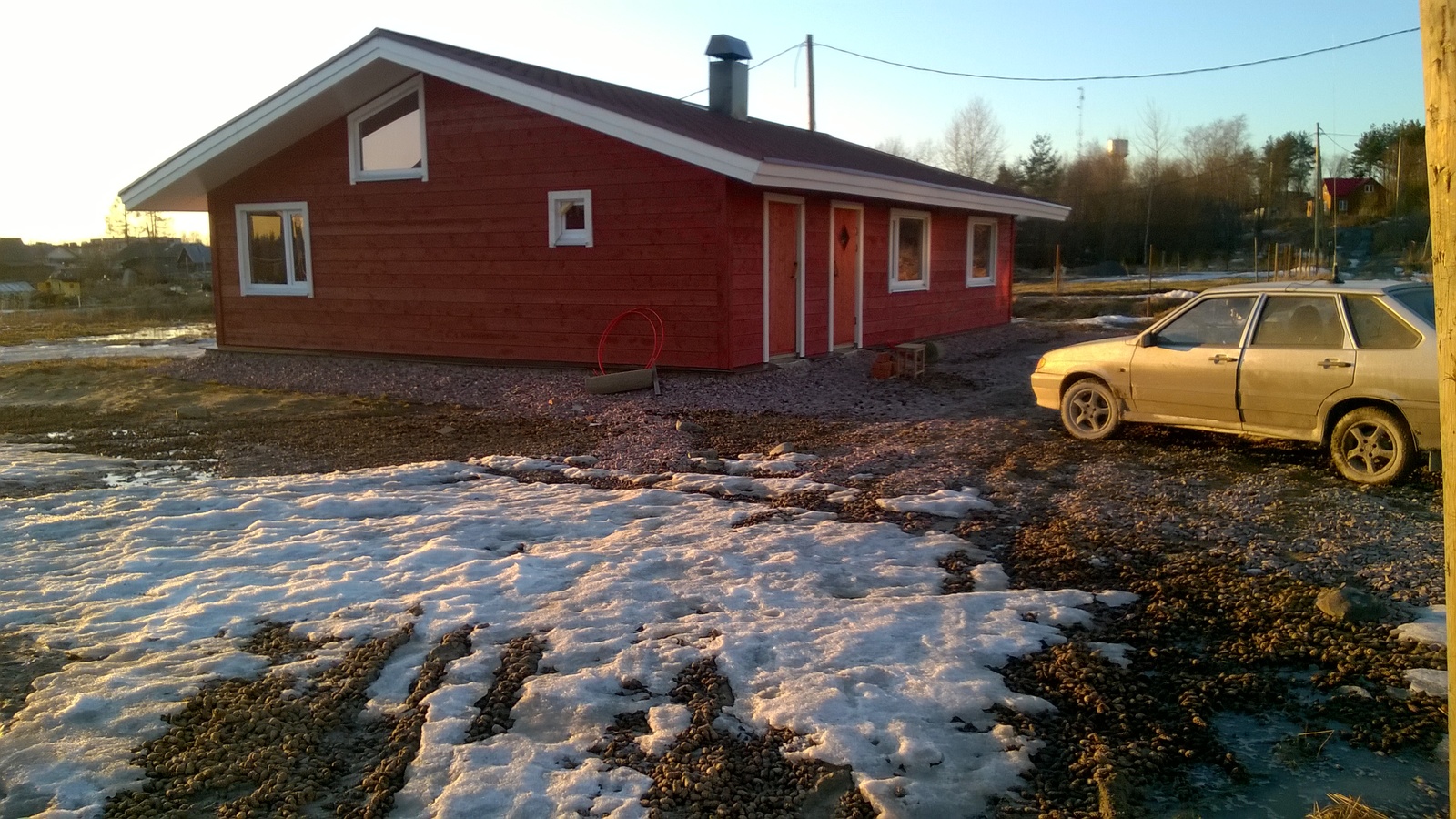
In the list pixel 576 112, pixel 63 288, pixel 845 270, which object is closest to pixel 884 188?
pixel 845 270

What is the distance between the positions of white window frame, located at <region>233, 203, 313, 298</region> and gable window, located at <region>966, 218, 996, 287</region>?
12022 mm

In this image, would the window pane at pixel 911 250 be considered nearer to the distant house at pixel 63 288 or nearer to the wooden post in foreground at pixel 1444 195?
the wooden post in foreground at pixel 1444 195

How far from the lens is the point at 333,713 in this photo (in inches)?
156

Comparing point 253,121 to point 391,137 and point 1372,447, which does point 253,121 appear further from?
point 1372,447

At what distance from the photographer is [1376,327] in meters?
7.24

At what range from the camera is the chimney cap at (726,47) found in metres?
17.4

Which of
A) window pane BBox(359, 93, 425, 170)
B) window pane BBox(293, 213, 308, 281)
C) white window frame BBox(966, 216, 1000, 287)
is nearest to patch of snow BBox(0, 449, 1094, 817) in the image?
window pane BBox(359, 93, 425, 170)

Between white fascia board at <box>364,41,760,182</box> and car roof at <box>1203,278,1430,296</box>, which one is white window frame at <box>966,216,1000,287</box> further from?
car roof at <box>1203,278,1430,296</box>

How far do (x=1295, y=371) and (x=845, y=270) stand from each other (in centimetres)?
857

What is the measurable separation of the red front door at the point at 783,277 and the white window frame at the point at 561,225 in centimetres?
244

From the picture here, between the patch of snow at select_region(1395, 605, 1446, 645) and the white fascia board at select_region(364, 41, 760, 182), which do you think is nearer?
the patch of snow at select_region(1395, 605, 1446, 645)

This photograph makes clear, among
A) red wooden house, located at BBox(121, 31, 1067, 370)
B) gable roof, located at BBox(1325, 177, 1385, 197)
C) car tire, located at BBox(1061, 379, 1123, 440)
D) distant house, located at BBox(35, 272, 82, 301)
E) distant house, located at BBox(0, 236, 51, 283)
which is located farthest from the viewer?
distant house, located at BBox(0, 236, 51, 283)

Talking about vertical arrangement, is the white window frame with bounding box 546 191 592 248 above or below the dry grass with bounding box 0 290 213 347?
above

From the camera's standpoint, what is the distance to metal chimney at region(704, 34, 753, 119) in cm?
1780
